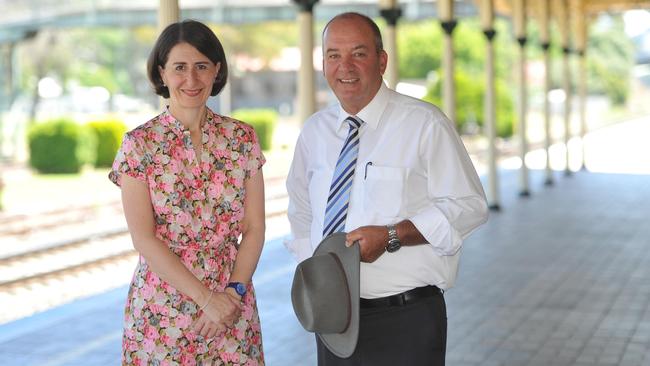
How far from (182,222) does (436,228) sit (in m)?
0.63

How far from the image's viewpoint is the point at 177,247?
2.76 m

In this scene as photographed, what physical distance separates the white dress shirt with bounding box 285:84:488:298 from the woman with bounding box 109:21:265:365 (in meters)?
0.26

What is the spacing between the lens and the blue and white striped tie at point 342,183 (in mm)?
2844

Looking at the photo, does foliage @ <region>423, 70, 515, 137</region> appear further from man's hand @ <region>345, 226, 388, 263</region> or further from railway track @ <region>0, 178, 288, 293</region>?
man's hand @ <region>345, 226, 388, 263</region>

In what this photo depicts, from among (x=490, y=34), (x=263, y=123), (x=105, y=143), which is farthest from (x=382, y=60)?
(x=263, y=123)

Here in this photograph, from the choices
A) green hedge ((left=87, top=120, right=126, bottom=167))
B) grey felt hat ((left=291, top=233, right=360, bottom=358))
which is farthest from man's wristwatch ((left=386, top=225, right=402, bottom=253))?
green hedge ((left=87, top=120, right=126, bottom=167))

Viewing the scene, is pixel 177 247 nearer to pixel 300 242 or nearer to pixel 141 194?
pixel 141 194

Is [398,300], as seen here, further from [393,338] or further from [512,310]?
[512,310]

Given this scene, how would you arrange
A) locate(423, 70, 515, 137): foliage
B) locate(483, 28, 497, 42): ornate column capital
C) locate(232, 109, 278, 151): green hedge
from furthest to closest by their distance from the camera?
locate(423, 70, 515, 137): foliage, locate(232, 109, 278, 151): green hedge, locate(483, 28, 497, 42): ornate column capital

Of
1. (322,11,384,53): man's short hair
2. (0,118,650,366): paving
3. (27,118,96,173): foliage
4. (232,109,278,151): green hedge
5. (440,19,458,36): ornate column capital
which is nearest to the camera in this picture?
(322,11,384,53): man's short hair

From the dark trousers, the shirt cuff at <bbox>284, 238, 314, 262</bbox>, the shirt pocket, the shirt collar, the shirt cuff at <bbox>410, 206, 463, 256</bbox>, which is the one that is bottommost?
the dark trousers

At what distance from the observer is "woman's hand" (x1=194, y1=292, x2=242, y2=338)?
2.76 meters

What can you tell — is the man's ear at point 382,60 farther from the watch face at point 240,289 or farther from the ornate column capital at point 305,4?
the ornate column capital at point 305,4

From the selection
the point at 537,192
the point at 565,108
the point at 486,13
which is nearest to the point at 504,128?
the point at 565,108
